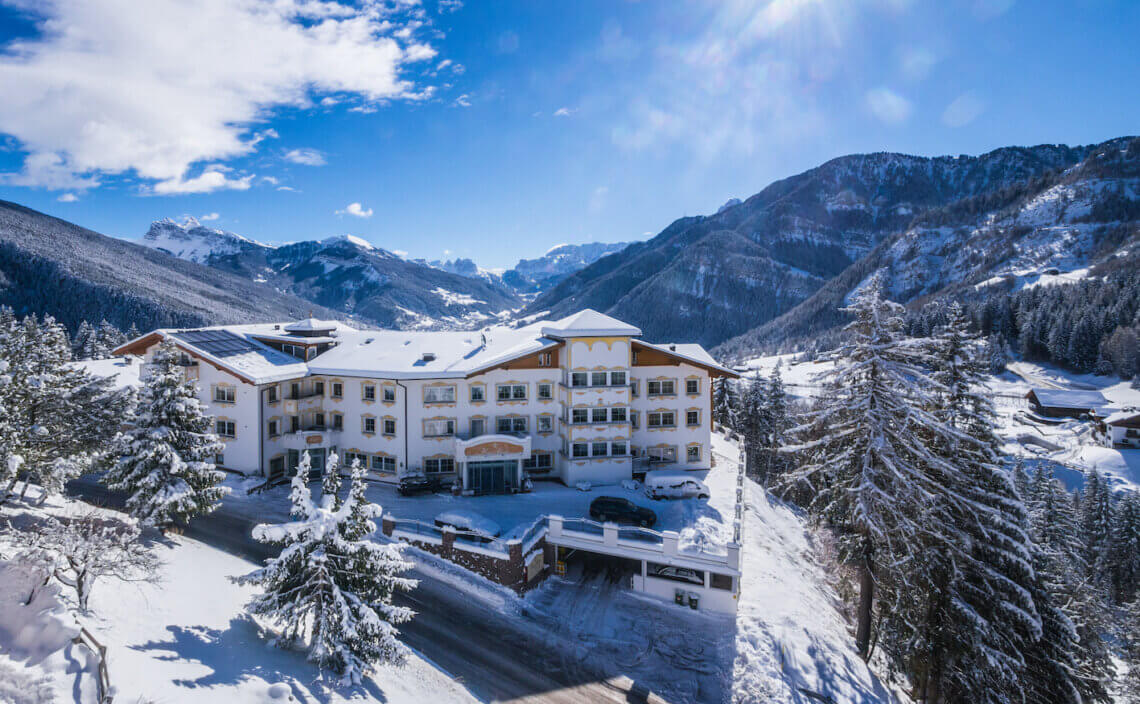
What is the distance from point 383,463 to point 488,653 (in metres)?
18.5

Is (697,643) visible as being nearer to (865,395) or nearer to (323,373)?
(865,395)

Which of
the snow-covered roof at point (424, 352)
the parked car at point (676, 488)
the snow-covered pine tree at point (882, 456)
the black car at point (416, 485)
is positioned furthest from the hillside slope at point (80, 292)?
the snow-covered pine tree at point (882, 456)

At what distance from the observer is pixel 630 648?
21.5 metres

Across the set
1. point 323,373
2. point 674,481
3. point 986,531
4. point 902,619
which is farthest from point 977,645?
point 323,373

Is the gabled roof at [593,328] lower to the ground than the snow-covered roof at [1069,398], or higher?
higher

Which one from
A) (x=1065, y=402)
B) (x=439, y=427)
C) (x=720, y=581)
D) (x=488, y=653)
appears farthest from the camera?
(x=1065, y=402)

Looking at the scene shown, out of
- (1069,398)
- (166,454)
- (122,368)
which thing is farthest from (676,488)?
(1069,398)

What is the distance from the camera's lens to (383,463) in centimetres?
3544

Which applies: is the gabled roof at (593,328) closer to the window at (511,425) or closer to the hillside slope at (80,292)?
the window at (511,425)

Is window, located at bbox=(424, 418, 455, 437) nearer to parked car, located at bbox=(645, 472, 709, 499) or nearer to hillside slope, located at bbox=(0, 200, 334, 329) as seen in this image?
parked car, located at bbox=(645, 472, 709, 499)

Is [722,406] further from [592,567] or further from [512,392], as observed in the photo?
[592,567]

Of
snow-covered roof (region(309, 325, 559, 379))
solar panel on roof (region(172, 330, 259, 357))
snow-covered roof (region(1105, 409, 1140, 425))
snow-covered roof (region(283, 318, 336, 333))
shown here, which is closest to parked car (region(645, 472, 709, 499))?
snow-covered roof (region(309, 325, 559, 379))

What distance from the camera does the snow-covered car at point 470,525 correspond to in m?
25.4

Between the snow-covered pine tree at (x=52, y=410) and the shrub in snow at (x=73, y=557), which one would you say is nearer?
the shrub in snow at (x=73, y=557)
